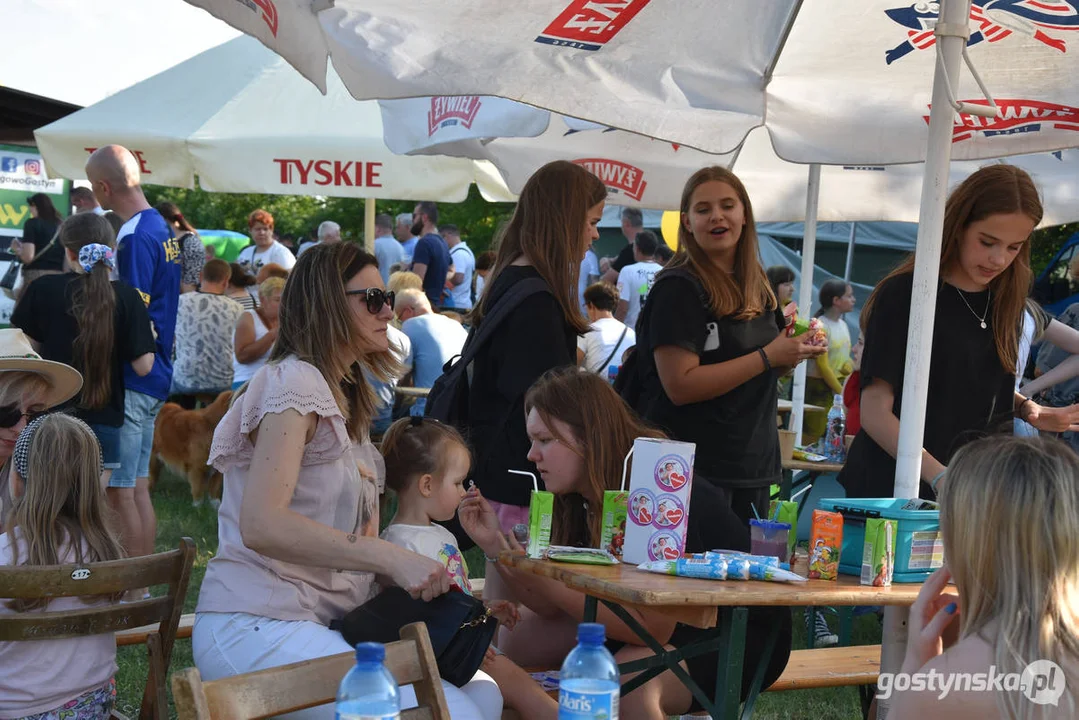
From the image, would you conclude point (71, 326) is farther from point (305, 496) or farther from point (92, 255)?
point (305, 496)

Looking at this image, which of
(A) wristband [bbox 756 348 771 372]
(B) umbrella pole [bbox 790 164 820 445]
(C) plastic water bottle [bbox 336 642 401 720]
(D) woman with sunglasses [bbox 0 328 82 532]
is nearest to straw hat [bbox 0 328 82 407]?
(D) woman with sunglasses [bbox 0 328 82 532]

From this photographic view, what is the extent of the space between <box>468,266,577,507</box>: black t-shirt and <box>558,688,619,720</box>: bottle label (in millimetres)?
1892

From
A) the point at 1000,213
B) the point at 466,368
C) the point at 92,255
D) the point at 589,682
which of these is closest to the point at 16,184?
the point at 92,255

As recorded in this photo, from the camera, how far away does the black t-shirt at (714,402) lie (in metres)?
3.77

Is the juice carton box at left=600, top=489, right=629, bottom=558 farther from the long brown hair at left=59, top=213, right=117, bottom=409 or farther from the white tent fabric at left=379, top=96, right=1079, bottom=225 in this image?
the white tent fabric at left=379, top=96, right=1079, bottom=225

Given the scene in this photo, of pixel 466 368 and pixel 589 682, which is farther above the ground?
pixel 466 368

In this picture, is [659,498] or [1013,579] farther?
[659,498]

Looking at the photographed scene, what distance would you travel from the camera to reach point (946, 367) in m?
3.54

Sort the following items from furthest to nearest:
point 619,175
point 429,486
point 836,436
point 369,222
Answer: point 369,222 < point 619,175 < point 836,436 < point 429,486

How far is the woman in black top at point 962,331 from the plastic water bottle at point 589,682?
1.87m

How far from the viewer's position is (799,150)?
13.2 ft

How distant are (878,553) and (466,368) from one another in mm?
1514

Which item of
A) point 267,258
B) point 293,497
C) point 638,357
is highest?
point 267,258

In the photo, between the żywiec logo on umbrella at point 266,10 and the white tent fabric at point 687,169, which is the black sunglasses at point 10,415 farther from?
the white tent fabric at point 687,169
